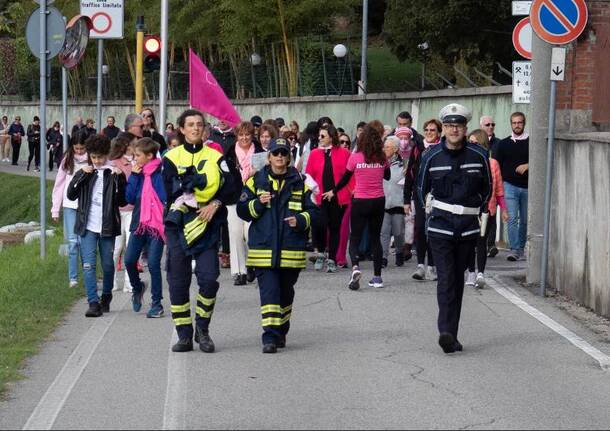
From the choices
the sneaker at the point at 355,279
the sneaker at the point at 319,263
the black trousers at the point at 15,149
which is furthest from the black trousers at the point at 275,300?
the black trousers at the point at 15,149

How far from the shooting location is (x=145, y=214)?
12.9 m

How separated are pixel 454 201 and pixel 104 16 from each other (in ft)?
31.4

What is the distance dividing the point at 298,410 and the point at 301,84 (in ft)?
107

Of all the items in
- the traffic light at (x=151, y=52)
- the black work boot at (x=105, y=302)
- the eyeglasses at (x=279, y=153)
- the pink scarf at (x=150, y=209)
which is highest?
the traffic light at (x=151, y=52)

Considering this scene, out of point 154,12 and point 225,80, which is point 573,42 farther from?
point 154,12

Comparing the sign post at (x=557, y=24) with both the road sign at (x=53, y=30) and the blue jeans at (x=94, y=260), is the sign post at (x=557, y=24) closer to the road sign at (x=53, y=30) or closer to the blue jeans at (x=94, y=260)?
the blue jeans at (x=94, y=260)

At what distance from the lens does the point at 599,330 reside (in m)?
12.2

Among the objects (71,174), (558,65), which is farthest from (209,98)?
(558,65)

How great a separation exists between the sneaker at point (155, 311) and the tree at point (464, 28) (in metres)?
28.4

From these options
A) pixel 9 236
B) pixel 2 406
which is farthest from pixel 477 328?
pixel 9 236

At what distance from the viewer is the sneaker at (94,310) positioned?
12695mm

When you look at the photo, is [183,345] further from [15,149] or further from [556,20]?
[15,149]

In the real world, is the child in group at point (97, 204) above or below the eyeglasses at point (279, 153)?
below

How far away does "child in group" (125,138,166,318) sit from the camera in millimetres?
12805
